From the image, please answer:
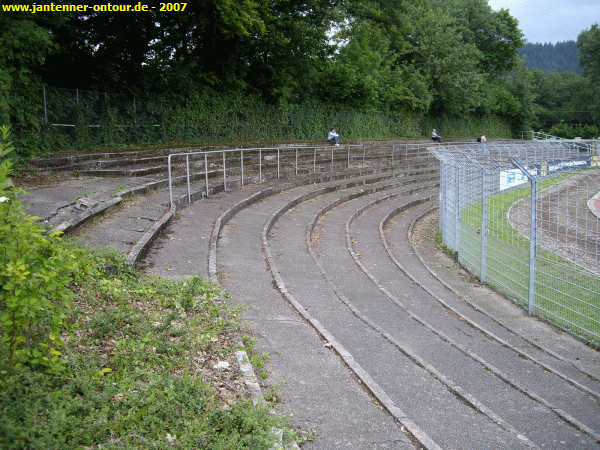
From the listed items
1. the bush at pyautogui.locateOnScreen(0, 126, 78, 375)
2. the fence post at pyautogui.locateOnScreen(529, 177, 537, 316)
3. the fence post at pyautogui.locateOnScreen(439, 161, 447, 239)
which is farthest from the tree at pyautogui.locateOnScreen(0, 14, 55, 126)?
the fence post at pyautogui.locateOnScreen(529, 177, 537, 316)

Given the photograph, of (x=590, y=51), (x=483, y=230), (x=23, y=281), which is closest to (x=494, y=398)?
(x=23, y=281)

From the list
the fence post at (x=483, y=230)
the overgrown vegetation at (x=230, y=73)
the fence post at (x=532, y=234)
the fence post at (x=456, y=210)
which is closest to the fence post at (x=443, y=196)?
the fence post at (x=456, y=210)

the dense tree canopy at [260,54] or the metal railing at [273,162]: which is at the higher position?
the dense tree canopy at [260,54]

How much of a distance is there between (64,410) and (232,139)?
2394cm

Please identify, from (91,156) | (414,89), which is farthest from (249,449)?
(414,89)

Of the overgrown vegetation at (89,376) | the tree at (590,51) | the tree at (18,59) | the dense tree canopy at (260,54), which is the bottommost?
the overgrown vegetation at (89,376)

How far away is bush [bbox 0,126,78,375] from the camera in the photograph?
9.91 ft

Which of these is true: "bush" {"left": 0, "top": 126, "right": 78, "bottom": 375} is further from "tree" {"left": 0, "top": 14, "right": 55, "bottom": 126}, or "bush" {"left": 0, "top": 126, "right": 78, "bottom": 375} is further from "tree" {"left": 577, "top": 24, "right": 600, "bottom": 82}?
"tree" {"left": 577, "top": 24, "right": 600, "bottom": 82}

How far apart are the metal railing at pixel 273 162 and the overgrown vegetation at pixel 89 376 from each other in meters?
7.13

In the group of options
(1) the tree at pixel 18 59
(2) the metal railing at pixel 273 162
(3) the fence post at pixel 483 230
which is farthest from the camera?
(2) the metal railing at pixel 273 162

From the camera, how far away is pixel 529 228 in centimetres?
1027

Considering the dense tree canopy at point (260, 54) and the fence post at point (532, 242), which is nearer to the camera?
the fence post at point (532, 242)

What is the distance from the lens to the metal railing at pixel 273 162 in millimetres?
15094

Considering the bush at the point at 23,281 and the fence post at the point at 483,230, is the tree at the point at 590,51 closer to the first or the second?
the fence post at the point at 483,230
